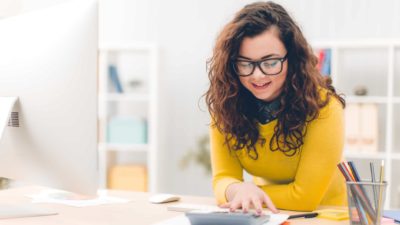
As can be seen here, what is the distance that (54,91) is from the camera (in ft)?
4.72

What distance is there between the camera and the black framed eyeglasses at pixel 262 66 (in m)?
1.59

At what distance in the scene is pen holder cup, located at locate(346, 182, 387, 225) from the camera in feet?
4.13

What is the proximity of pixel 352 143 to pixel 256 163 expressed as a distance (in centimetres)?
229

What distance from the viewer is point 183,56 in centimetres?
467

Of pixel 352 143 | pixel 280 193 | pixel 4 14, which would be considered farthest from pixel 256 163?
pixel 4 14

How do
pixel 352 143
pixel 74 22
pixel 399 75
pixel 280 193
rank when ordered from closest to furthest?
pixel 74 22, pixel 280 193, pixel 352 143, pixel 399 75

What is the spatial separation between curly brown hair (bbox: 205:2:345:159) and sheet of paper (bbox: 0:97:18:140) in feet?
1.94

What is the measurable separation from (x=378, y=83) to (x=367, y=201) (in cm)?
310

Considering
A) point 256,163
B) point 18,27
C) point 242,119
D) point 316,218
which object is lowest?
point 316,218

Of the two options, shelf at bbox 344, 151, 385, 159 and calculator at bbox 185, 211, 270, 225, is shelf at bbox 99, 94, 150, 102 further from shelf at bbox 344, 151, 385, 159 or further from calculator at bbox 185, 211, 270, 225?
calculator at bbox 185, 211, 270, 225

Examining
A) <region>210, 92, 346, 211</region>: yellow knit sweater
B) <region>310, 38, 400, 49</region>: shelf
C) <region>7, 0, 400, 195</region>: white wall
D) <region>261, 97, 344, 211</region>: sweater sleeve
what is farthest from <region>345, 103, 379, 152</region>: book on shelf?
<region>261, 97, 344, 211</region>: sweater sleeve

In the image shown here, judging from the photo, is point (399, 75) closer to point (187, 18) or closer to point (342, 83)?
point (342, 83)

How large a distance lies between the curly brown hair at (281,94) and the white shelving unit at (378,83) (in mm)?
2222

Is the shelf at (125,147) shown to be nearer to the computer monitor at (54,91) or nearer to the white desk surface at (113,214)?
the white desk surface at (113,214)
